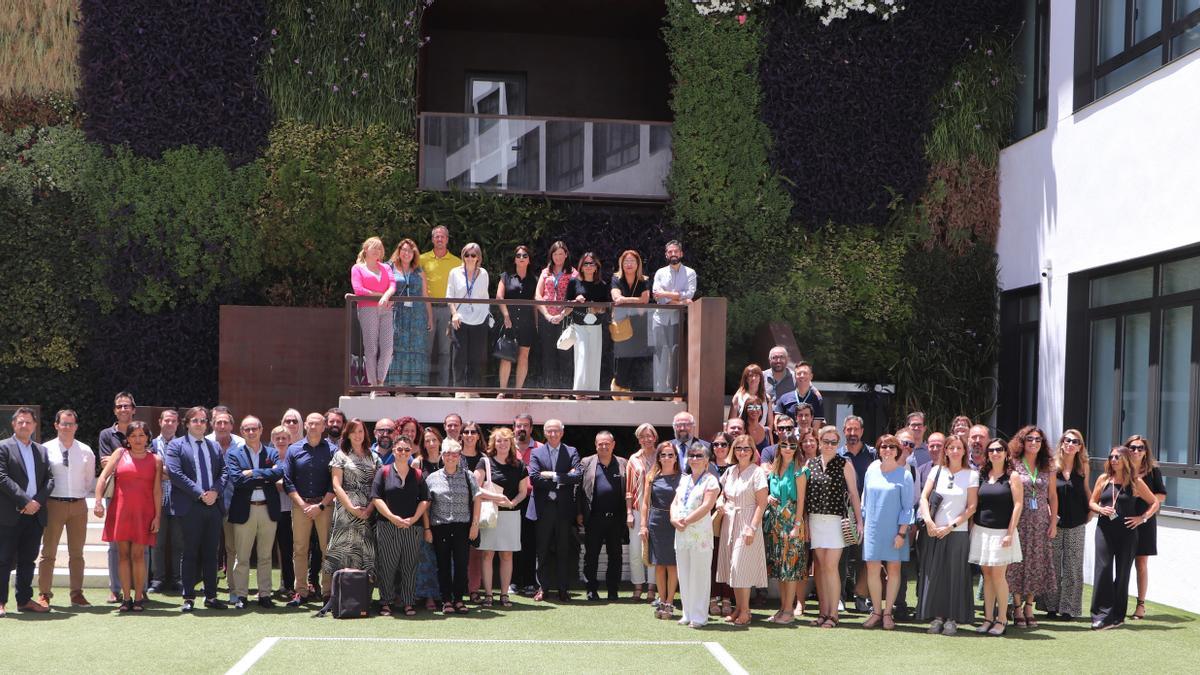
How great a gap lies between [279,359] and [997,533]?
889 cm

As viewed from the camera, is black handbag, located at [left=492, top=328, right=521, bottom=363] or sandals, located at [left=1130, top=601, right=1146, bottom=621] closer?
sandals, located at [left=1130, top=601, right=1146, bottom=621]

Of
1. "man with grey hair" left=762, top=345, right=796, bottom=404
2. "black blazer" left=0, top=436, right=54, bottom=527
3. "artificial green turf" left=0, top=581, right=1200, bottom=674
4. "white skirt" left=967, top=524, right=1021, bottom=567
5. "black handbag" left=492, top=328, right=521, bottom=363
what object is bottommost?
"artificial green turf" left=0, top=581, right=1200, bottom=674

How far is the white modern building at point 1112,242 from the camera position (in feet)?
42.7

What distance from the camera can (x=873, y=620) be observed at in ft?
36.1

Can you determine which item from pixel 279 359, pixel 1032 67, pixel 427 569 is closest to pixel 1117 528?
pixel 427 569

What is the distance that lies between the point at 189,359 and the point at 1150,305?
38.4 ft

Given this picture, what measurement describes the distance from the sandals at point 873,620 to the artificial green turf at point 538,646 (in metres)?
0.09

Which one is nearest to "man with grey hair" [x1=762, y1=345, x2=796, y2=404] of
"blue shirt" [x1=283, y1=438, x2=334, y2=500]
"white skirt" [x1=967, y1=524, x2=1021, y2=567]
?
"white skirt" [x1=967, y1=524, x2=1021, y2=567]

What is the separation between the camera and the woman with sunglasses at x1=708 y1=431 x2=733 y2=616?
37.6ft

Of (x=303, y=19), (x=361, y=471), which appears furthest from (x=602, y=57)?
(x=361, y=471)

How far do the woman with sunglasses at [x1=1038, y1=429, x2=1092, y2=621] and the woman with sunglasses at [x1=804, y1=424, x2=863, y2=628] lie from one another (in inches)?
73.5

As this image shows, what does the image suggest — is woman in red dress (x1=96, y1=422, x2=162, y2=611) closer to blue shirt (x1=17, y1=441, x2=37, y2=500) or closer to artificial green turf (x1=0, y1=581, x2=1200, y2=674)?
artificial green turf (x1=0, y1=581, x2=1200, y2=674)

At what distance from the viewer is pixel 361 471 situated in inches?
453

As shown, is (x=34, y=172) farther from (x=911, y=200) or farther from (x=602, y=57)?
(x=911, y=200)
